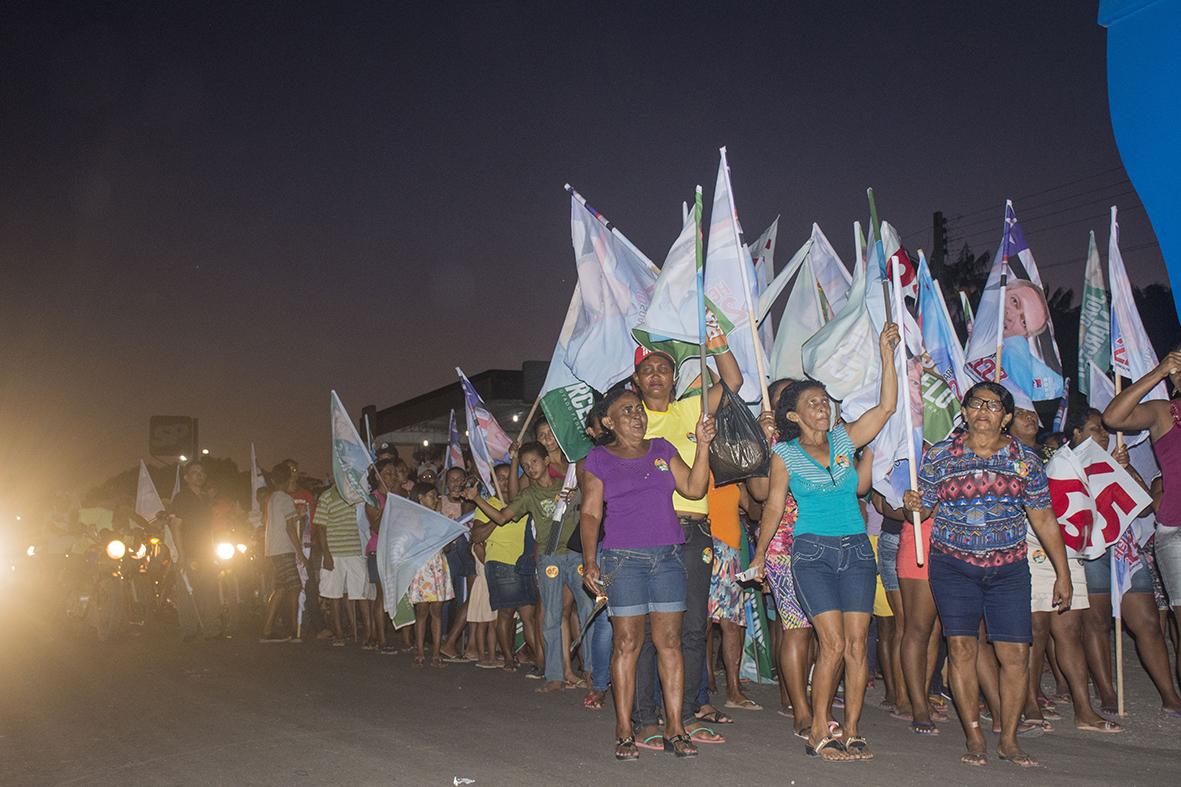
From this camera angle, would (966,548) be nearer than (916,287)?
Yes

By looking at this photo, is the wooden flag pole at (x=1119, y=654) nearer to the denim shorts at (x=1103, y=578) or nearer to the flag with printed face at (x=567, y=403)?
the denim shorts at (x=1103, y=578)

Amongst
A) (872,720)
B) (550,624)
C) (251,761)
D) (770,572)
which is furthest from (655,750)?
(550,624)

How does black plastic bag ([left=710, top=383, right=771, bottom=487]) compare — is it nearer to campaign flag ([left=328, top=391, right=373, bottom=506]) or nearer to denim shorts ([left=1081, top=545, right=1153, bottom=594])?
denim shorts ([left=1081, top=545, right=1153, bottom=594])

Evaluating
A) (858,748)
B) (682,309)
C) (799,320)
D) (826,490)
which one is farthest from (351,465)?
(858,748)

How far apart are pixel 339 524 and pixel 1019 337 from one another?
26.8ft

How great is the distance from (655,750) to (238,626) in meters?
10.9

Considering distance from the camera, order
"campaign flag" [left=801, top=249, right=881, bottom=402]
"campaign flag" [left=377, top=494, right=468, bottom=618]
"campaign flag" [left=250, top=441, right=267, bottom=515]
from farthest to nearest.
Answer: "campaign flag" [left=250, top=441, right=267, bottom=515] < "campaign flag" [left=377, top=494, right=468, bottom=618] < "campaign flag" [left=801, top=249, right=881, bottom=402]

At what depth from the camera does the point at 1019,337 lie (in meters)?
9.01

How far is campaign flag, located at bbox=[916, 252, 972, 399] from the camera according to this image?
8148 mm

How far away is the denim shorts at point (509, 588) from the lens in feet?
36.0

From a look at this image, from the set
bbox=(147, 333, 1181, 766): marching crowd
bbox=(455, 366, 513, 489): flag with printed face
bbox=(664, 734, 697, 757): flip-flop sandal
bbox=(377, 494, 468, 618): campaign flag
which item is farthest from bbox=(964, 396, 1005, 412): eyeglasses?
bbox=(377, 494, 468, 618): campaign flag

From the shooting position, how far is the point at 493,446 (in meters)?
12.3

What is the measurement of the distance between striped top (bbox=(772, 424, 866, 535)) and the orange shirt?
1.43 m

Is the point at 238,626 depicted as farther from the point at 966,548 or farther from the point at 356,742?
the point at 966,548
